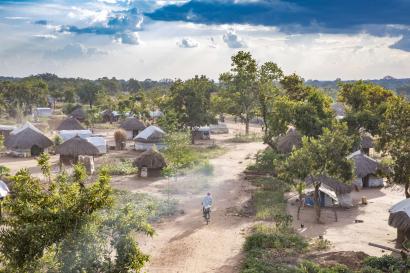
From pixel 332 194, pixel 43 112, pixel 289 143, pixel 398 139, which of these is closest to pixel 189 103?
pixel 289 143

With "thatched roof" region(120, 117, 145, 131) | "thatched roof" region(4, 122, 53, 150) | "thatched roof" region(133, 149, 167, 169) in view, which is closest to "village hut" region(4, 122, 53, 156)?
"thatched roof" region(4, 122, 53, 150)

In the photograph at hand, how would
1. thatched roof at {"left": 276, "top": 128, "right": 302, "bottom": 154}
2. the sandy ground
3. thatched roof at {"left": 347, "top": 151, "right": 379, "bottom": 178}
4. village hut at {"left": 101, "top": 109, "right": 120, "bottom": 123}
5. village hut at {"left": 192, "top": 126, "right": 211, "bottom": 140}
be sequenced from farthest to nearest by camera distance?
village hut at {"left": 101, "top": 109, "right": 120, "bottom": 123}, village hut at {"left": 192, "top": 126, "right": 211, "bottom": 140}, thatched roof at {"left": 276, "top": 128, "right": 302, "bottom": 154}, thatched roof at {"left": 347, "top": 151, "right": 379, "bottom": 178}, the sandy ground

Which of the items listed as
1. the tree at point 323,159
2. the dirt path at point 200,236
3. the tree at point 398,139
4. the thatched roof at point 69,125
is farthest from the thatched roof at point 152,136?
the tree at point 398,139

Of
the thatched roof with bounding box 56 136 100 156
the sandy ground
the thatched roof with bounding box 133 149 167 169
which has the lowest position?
the sandy ground

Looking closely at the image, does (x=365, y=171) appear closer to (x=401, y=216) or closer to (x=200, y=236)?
(x=401, y=216)

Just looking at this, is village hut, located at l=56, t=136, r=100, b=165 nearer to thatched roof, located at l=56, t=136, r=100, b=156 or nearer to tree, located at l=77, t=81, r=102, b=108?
thatched roof, located at l=56, t=136, r=100, b=156

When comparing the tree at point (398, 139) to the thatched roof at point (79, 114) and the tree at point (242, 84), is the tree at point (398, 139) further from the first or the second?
the thatched roof at point (79, 114)

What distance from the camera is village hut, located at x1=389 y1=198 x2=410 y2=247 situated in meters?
19.9

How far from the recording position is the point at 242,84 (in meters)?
55.1

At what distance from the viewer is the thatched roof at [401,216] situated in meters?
19.9

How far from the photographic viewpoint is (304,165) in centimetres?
2350

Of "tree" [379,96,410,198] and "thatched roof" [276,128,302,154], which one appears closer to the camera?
"tree" [379,96,410,198]

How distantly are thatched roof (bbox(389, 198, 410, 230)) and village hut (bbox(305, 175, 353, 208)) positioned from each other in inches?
261

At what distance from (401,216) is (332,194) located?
7.89 metres
